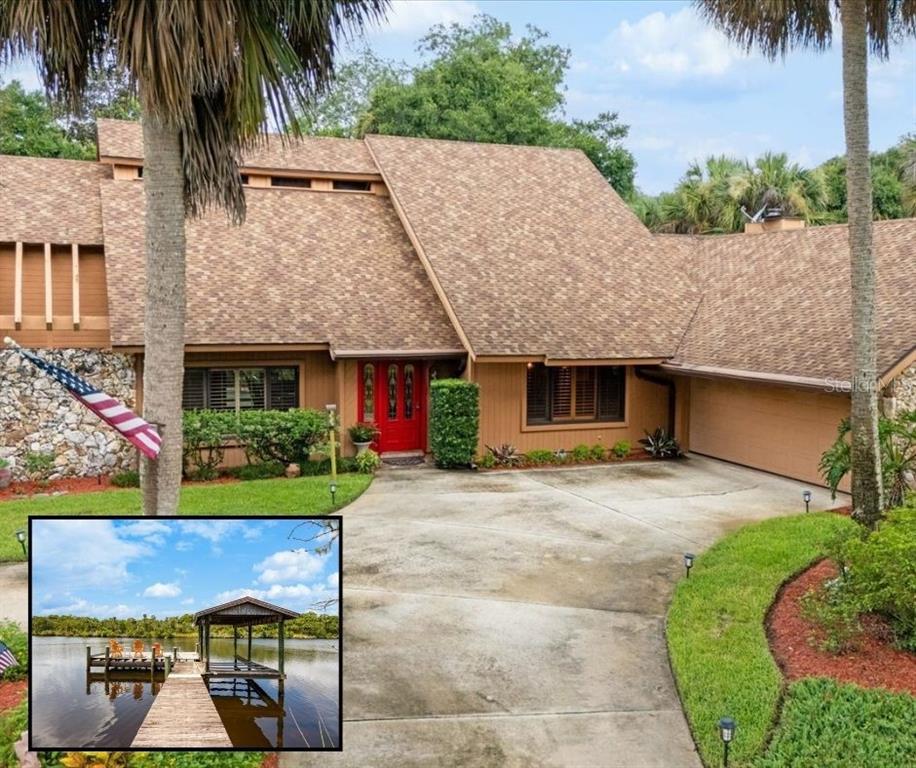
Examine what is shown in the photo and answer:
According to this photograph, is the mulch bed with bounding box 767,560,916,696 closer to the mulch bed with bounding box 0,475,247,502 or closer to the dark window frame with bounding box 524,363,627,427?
the dark window frame with bounding box 524,363,627,427

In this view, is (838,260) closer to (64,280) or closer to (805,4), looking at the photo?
(805,4)

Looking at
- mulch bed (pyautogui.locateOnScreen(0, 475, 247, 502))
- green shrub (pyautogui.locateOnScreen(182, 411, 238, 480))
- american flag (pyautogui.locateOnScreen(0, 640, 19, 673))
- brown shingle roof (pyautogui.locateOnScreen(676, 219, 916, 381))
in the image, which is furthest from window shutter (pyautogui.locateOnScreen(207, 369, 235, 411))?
american flag (pyautogui.locateOnScreen(0, 640, 19, 673))

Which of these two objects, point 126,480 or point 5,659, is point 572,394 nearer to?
point 126,480

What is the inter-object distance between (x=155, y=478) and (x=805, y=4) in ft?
29.7

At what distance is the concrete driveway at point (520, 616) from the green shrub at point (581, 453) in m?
2.21

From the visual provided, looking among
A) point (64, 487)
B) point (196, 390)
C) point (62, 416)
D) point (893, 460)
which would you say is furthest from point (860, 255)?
point (62, 416)

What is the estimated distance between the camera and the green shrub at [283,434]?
1491cm

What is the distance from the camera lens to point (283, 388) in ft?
53.2

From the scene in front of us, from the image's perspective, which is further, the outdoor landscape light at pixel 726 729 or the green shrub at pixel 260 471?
the green shrub at pixel 260 471

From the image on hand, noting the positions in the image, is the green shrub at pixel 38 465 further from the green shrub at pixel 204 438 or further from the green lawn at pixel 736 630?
the green lawn at pixel 736 630

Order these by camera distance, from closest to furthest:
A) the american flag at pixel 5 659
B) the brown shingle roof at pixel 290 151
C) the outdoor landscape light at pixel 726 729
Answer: the outdoor landscape light at pixel 726 729 < the american flag at pixel 5 659 < the brown shingle roof at pixel 290 151

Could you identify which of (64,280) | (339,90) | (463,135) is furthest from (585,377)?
(339,90)

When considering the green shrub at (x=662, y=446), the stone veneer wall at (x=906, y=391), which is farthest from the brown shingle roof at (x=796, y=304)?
the green shrub at (x=662, y=446)

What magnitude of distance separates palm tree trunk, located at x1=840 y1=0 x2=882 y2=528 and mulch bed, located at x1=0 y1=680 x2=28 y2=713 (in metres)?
8.31
